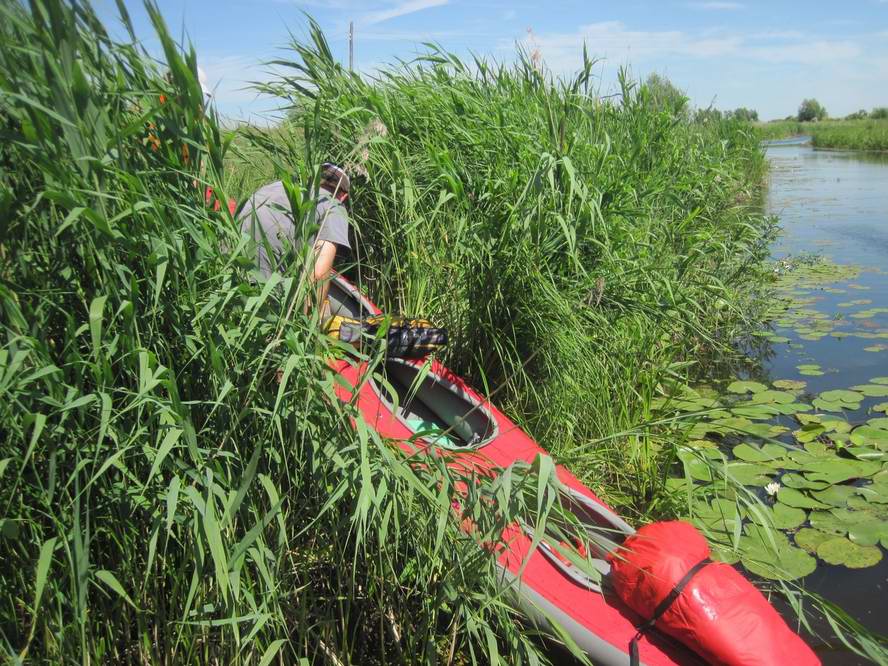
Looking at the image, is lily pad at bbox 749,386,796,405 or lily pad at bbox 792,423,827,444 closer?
lily pad at bbox 792,423,827,444

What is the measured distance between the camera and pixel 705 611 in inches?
70.5

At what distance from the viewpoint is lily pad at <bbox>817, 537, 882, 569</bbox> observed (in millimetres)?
2717

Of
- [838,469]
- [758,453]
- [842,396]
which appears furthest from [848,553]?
[842,396]

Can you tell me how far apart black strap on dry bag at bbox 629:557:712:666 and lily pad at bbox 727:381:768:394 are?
8.99 feet

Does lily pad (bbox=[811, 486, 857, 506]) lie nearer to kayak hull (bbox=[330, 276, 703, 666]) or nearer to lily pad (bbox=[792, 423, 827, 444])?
lily pad (bbox=[792, 423, 827, 444])

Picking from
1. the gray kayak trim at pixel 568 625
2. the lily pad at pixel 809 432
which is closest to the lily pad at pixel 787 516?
the lily pad at pixel 809 432

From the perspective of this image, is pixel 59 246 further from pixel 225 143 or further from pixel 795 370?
pixel 795 370

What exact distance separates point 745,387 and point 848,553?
175 cm

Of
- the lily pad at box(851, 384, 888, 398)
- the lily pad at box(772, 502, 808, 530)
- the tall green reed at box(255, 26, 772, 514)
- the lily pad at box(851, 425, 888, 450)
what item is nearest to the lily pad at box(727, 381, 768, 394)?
the lily pad at box(851, 384, 888, 398)

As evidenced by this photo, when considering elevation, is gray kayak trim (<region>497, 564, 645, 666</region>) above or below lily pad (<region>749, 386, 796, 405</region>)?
above

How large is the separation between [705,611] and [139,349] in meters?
1.55

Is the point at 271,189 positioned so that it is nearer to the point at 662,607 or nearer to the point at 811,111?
the point at 662,607

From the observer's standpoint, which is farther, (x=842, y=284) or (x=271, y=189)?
(x=842, y=284)

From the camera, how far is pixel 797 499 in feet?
10.3
